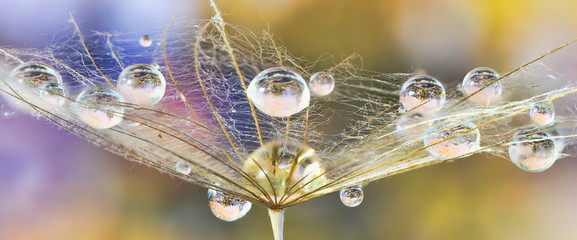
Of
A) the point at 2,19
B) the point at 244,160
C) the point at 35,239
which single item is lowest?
the point at 244,160

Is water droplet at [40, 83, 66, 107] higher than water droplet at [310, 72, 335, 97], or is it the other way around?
water droplet at [310, 72, 335, 97]

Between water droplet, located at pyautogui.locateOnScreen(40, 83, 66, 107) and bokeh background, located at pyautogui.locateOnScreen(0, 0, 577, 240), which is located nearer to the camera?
water droplet, located at pyautogui.locateOnScreen(40, 83, 66, 107)

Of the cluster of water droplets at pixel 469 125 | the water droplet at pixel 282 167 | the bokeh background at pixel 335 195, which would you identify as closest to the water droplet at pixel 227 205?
the water droplet at pixel 282 167

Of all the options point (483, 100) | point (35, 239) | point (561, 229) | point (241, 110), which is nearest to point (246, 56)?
point (241, 110)

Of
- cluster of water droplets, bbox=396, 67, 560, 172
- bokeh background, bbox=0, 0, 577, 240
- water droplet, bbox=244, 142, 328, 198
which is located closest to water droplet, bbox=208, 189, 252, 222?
water droplet, bbox=244, 142, 328, 198

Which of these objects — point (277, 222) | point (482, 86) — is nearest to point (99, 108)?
point (277, 222)

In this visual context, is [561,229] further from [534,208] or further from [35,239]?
[35,239]

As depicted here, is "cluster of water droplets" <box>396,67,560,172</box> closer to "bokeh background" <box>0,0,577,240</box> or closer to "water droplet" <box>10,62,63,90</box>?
"water droplet" <box>10,62,63,90</box>

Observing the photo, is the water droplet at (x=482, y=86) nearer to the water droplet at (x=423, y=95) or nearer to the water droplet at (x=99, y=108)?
the water droplet at (x=423, y=95)
